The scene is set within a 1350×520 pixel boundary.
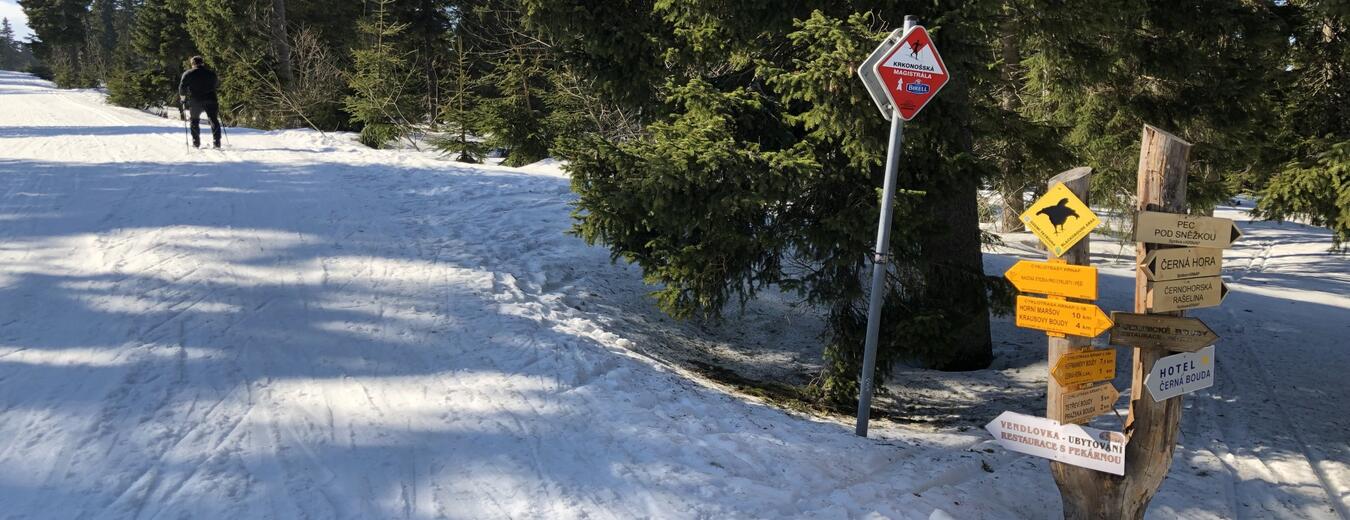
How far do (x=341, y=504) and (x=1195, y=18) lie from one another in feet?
26.9

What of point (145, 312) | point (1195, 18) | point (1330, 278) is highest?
point (1195, 18)

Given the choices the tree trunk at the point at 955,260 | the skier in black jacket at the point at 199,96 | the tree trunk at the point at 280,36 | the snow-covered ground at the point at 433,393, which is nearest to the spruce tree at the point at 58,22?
the tree trunk at the point at 280,36

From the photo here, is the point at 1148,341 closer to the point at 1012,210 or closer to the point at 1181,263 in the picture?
the point at 1181,263

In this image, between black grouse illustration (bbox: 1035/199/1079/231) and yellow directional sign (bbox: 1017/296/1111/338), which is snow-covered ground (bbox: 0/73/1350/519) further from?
black grouse illustration (bbox: 1035/199/1079/231)

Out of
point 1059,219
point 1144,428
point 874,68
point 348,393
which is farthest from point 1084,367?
point 348,393

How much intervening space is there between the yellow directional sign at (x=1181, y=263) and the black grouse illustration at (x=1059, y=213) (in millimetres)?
498

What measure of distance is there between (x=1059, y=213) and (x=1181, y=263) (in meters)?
0.73

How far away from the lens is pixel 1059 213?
436 cm

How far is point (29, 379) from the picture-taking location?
5227mm

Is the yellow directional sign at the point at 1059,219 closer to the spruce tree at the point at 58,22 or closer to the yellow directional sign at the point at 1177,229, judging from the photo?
the yellow directional sign at the point at 1177,229

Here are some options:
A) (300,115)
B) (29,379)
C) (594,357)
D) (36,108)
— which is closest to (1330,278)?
(594,357)

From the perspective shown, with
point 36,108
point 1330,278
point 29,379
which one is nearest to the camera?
point 29,379

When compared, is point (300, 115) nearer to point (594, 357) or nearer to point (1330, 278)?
point (594, 357)

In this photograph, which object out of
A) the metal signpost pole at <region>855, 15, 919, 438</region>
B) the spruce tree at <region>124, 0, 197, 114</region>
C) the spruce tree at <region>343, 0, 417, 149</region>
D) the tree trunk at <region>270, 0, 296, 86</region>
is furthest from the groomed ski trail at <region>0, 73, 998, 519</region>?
the spruce tree at <region>124, 0, 197, 114</region>
